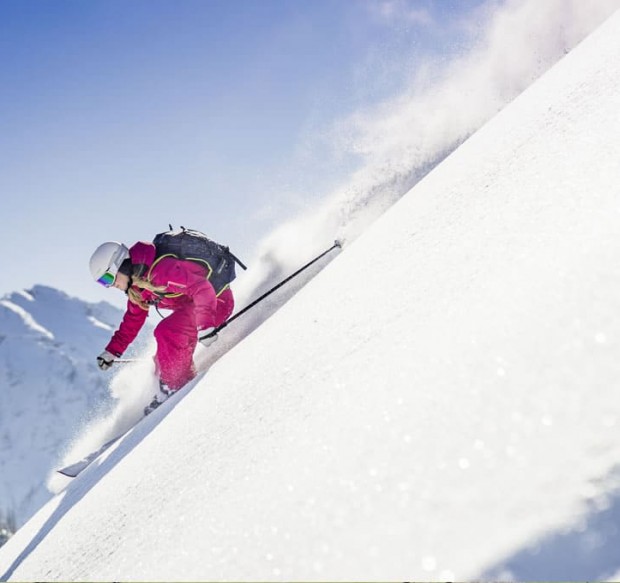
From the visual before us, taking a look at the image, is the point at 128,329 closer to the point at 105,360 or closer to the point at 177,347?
the point at 105,360

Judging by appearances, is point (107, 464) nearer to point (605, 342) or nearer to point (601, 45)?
point (605, 342)

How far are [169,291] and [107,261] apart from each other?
713 mm

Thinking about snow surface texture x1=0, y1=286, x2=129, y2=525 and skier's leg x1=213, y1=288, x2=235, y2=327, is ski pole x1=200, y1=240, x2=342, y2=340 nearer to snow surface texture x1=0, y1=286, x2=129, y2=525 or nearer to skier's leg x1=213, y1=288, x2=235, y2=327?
skier's leg x1=213, y1=288, x2=235, y2=327

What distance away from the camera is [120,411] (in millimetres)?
6703

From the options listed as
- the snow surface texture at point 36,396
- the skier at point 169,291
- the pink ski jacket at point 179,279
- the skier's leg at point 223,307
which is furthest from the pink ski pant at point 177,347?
the snow surface texture at point 36,396

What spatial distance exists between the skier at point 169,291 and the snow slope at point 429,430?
6.27ft

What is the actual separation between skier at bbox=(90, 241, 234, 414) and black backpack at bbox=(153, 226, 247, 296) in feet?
0.26

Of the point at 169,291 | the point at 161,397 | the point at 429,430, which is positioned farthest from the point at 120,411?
the point at 429,430

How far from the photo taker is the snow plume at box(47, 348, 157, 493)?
6.23 meters

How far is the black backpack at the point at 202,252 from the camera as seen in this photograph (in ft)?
17.4

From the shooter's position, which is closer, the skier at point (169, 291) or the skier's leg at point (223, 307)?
the skier at point (169, 291)

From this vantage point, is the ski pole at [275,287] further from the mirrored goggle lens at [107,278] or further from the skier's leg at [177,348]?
the mirrored goggle lens at [107,278]

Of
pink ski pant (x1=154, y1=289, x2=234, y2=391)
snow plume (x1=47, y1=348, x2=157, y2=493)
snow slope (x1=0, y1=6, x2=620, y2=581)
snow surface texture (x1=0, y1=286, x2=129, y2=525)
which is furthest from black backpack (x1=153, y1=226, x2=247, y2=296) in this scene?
snow surface texture (x1=0, y1=286, x2=129, y2=525)

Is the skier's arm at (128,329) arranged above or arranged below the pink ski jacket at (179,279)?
above
